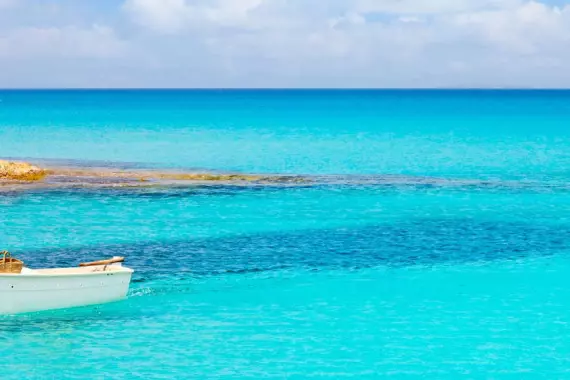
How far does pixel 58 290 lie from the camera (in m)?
30.8

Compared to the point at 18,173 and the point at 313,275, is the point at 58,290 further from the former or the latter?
the point at 18,173

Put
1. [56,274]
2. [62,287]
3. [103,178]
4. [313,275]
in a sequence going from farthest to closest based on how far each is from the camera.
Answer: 1. [103,178]
2. [313,275]
3. [62,287]
4. [56,274]

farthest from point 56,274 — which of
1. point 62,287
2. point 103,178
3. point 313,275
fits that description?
point 103,178

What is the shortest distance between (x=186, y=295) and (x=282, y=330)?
17.2 ft

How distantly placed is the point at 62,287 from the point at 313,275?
10.9 meters

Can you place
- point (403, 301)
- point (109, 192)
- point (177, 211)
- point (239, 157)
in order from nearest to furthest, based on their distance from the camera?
point (403, 301), point (177, 211), point (109, 192), point (239, 157)

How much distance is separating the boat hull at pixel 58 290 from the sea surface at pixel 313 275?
37cm

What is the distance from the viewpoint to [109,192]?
5997 centimetres

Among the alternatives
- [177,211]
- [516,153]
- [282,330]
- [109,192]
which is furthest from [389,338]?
[516,153]

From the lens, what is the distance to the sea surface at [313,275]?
90.9 ft

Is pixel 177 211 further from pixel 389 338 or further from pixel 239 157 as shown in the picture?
pixel 239 157

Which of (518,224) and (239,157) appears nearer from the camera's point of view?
(518,224)

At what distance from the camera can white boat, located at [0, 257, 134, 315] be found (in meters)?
30.0

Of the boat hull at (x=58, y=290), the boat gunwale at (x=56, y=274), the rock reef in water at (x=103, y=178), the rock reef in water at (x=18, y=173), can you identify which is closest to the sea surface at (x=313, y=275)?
the boat hull at (x=58, y=290)
